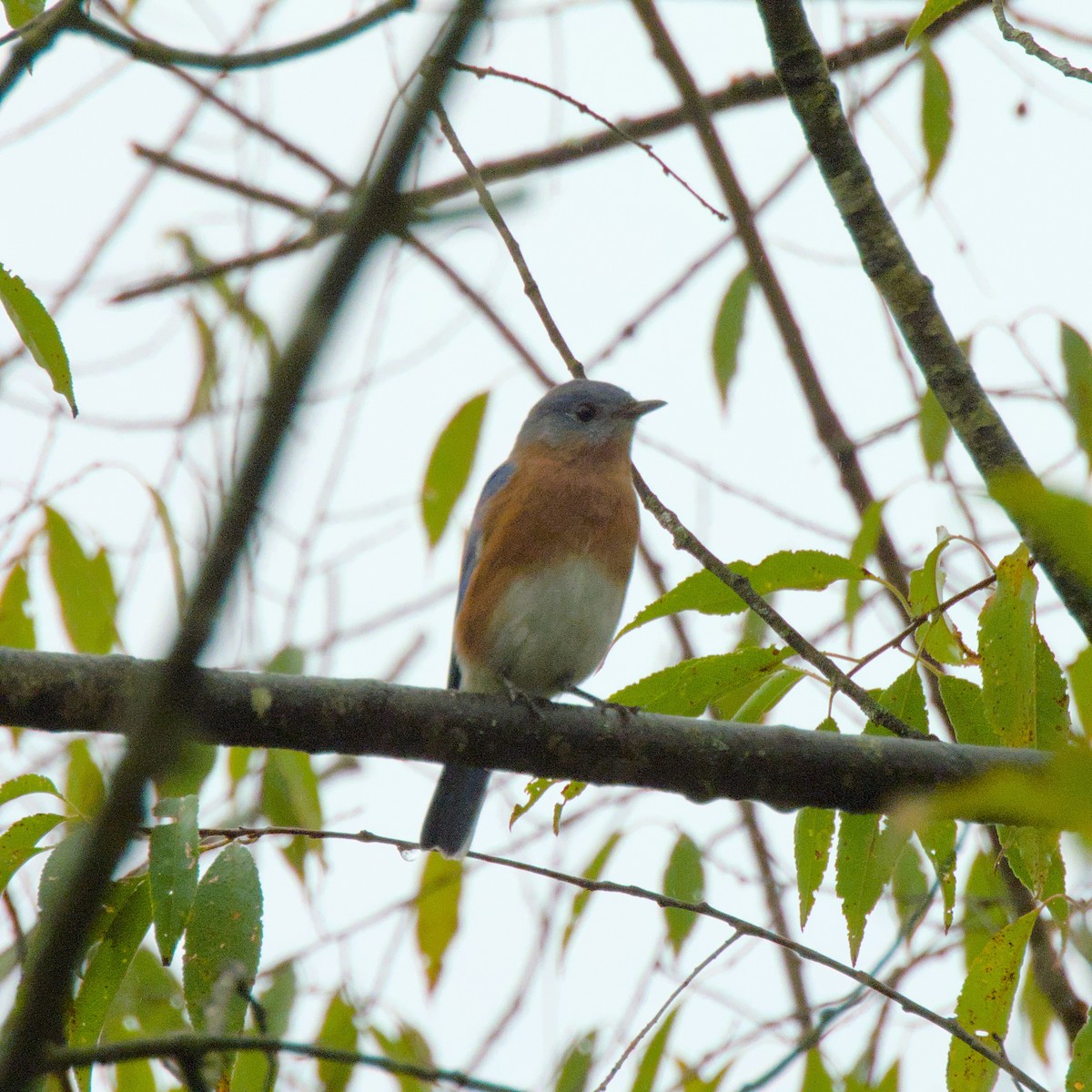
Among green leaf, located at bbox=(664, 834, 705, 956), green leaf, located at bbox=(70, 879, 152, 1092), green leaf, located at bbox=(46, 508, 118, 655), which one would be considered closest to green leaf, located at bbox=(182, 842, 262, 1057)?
green leaf, located at bbox=(70, 879, 152, 1092)

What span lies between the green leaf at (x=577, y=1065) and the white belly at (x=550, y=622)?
1.24 m

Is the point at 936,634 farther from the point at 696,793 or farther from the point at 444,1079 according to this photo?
the point at 444,1079

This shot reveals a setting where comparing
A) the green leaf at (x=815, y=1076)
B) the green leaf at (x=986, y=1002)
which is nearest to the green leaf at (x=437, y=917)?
the green leaf at (x=815, y=1076)

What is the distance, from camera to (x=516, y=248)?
3.52 m

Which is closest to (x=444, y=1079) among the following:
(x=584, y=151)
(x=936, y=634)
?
(x=936, y=634)

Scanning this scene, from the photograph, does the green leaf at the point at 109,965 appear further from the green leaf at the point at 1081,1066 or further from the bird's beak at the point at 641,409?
the bird's beak at the point at 641,409

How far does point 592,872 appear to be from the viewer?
479 cm

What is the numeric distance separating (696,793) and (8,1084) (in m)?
2.37

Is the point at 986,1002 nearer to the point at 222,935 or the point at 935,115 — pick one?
the point at 222,935

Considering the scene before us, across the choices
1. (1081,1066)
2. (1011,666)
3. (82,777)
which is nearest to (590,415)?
(82,777)

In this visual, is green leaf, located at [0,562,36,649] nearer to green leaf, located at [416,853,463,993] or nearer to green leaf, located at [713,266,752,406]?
green leaf, located at [416,853,463,993]

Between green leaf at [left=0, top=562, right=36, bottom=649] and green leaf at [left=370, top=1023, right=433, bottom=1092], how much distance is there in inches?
65.0

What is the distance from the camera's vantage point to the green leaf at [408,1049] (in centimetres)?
410

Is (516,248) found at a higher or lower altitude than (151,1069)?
higher
